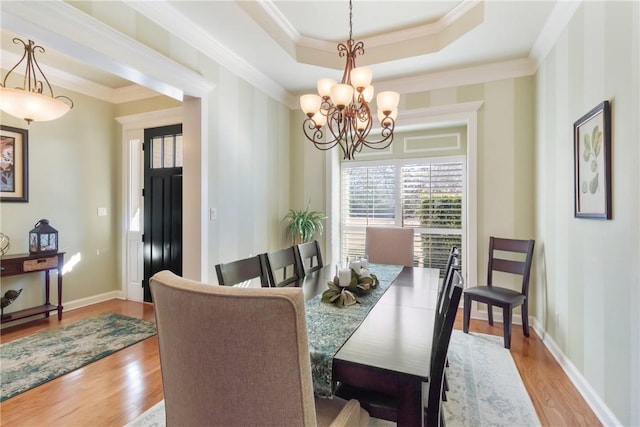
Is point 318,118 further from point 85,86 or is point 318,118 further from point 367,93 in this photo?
point 85,86

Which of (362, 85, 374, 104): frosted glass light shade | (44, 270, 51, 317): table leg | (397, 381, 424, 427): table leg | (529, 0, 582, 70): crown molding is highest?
(529, 0, 582, 70): crown molding

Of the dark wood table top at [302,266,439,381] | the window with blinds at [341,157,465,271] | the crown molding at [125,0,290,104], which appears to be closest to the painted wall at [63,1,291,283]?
the crown molding at [125,0,290,104]

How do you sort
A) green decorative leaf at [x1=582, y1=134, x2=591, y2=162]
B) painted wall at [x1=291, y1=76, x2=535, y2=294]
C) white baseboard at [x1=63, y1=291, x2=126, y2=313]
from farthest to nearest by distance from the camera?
white baseboard at [x1=63, y1=291, x2=126, y2=313] < painted wall at [x1=291, y1=76, x2=535, y2=294] < green decorative leaf at [x1=582, y1=134, x2=591, y2=162]

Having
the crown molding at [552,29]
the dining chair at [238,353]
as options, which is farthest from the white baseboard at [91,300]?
the crown molding at [552,29]

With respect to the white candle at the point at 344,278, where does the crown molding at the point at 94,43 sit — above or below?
above

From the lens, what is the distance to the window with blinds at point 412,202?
3912 mm

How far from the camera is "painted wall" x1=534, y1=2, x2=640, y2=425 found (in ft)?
4.97

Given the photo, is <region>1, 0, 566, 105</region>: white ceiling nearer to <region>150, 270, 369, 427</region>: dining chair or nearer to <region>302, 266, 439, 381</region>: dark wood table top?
<region>302, 266, 439, 381</region>: dark wood table top

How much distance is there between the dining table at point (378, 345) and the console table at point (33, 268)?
3239 mm

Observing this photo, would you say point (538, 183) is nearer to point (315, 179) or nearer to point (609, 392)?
point (609, 392)

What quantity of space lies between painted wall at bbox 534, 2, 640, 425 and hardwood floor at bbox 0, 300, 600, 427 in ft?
0.55

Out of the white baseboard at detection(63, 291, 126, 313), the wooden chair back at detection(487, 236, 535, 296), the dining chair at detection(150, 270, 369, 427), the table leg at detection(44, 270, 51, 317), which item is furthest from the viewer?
the white baseboard at detection(63, 291, 126, 313)

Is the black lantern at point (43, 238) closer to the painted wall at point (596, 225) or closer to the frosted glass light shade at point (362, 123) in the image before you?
the frosted glass light shade at point (362, 123)

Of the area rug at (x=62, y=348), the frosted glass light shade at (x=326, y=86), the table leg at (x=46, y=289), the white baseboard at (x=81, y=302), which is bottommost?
the area rug at (x=62, y=348)
